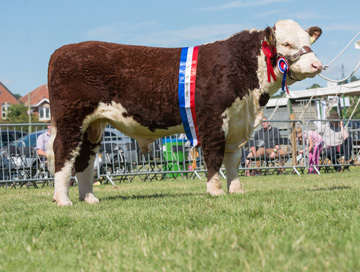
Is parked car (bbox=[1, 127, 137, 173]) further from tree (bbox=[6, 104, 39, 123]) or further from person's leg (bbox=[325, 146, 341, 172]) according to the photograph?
tree (bbox=[6, 104, 39, 123])

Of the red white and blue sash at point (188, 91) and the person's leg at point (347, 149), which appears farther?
the person's leg at point (347, 149)

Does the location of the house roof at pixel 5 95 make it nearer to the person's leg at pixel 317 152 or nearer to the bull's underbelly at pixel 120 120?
the person's leg at pixel 317 152

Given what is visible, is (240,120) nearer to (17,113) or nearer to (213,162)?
(213,162)

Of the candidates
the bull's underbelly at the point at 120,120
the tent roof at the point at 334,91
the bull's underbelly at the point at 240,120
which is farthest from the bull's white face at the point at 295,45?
the tent roof at the point at 334,91

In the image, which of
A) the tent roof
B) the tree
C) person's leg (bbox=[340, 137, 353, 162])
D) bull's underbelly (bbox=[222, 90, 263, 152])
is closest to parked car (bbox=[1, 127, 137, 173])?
person's leg (bbox=[340, 137, 353, 162])

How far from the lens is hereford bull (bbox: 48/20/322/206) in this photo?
6188 mm

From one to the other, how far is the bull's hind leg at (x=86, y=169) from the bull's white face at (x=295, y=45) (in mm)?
2768

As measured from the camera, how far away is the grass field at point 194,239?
2.58m

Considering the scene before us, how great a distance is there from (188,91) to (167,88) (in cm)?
26

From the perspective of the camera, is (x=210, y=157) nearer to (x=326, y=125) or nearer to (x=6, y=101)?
(x=326, y=125)

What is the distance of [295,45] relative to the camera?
641cm

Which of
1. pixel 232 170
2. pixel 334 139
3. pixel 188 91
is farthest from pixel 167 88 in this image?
pixel 334 139

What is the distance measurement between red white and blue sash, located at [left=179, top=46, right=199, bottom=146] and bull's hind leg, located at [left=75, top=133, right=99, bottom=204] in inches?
55.0

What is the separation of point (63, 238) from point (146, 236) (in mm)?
635
